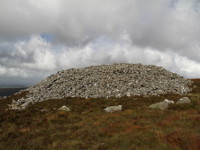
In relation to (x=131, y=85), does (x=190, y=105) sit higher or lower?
lower

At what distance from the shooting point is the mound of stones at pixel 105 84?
36.2 metres

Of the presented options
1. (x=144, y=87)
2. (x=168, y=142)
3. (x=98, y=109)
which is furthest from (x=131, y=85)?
(x=168, y=142)

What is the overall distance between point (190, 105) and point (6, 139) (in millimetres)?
19611

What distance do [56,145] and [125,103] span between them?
1785 centimetres

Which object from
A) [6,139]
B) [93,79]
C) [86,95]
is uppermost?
[93,79]

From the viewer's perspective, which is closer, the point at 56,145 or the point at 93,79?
the point at 56,145

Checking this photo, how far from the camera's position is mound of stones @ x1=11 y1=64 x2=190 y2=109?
3625cm

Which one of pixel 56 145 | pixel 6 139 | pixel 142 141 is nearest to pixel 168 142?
pixel 142 141

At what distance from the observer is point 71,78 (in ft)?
144

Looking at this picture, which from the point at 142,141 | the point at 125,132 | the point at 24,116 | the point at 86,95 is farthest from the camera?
the point at 86,95

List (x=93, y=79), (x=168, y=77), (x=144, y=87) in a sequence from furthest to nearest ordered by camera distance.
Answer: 1. (x=168, y=77)
2. (x=93, y=79)
3. (x=144, y=87)

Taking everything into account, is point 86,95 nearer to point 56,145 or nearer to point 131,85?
point 131,85

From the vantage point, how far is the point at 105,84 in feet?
129

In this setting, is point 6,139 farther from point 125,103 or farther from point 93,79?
point 93,79
